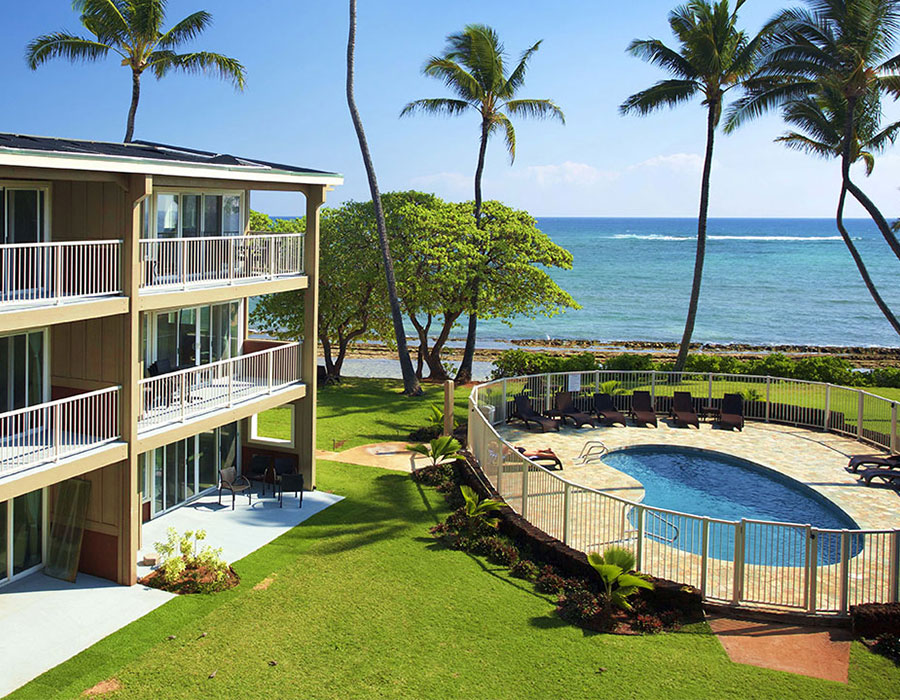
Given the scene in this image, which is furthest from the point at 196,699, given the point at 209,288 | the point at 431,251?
the point at 431,251

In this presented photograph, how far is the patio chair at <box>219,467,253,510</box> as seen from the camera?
19297 mm

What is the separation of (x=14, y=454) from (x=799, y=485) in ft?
53.4

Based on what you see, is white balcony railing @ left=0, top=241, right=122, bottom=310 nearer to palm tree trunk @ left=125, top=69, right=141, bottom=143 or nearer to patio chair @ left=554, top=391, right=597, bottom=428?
patio chair @ left=554, top=391, right=597, bottom=428

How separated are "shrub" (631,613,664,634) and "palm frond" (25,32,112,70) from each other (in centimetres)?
2724

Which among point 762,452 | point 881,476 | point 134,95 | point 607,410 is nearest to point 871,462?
point 881,476

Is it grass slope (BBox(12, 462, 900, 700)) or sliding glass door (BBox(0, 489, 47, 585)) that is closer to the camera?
grass slope (BBox(12, 462, 900, 700))

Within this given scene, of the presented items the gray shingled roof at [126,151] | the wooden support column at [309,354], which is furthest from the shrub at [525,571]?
the gray shingled roof at [126,151]

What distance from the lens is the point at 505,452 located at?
18188mm

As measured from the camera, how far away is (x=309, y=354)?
20516 millimetres

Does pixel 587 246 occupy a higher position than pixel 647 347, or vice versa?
pixel 587 246

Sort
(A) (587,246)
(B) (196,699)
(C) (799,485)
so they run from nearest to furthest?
(B) (196,699), (C) (799,485), (A) (587,246)

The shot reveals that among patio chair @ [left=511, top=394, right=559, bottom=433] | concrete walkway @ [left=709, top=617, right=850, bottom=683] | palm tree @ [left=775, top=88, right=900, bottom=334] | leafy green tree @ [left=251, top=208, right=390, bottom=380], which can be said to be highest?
palm tree @ [left=775, top=88, right=900, bottom=334]

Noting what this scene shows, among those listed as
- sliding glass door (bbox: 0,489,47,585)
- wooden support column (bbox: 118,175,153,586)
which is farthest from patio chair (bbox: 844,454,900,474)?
sliding glass door (bbox: 0,489,47,585)

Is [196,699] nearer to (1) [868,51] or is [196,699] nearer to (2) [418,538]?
(2) [418,538]
